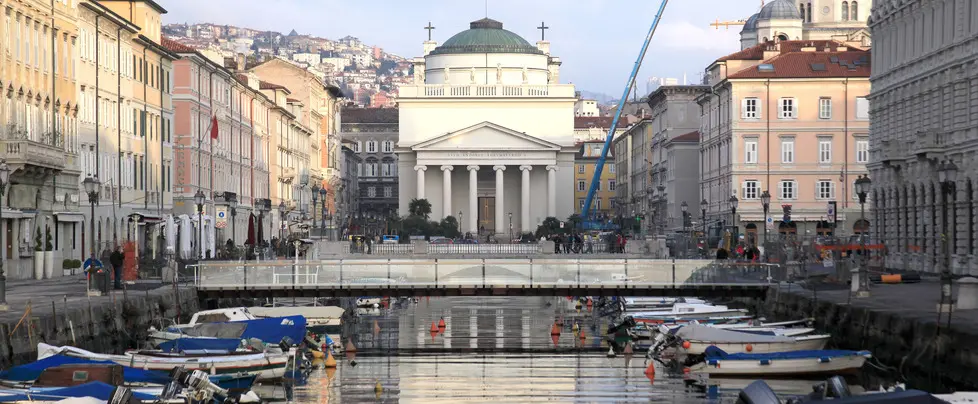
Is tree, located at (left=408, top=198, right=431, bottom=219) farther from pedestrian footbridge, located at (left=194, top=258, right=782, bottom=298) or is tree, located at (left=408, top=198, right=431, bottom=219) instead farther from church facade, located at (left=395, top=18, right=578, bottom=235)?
pedestrian footbridge, located at (left=194, top=258, right=782, bottom=298)

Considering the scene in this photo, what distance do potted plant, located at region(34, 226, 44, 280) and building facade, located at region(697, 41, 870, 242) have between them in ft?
178

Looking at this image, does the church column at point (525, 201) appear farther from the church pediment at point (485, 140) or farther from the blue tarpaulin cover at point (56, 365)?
the blue tarpaulin cover at point (56, 365)

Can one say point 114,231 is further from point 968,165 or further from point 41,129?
point 968,165

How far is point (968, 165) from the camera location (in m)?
60.9

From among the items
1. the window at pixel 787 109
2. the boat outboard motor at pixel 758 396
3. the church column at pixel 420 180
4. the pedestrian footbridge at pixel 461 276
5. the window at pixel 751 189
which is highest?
the window at pixel 787 109

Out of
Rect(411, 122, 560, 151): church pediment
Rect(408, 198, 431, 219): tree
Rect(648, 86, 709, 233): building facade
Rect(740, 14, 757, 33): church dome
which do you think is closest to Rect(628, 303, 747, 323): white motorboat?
Rect(648, 86, 709, 233): building facade

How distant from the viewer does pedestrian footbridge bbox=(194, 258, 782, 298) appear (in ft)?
180

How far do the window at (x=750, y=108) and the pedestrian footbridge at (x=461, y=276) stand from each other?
5448cm

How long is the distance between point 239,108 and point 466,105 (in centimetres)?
6126

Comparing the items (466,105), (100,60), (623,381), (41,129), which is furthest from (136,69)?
(466,105)

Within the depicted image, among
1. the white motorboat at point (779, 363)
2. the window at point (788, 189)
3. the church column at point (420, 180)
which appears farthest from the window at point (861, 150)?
the white motorboat at point (779, 363)

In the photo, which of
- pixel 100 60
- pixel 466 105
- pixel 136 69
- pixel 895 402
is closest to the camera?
pixel 895 402

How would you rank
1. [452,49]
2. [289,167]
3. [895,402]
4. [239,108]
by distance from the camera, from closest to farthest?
[895,402] < [239,108] < [289,167] < [452,49]

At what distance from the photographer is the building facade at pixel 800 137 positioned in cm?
10725
